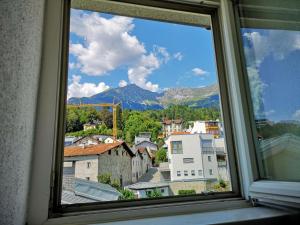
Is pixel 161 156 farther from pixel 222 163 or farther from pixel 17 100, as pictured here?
pixel 17 100

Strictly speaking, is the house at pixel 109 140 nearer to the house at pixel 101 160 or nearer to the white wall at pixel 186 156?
the house at pixel 101 160

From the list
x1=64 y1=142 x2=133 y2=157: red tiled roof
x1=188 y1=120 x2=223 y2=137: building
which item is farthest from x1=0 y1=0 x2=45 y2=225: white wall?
x1=188 y1=120 x2=223 y2=137: building

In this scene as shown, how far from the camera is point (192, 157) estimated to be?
3.22ft

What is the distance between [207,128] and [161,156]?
255 mm

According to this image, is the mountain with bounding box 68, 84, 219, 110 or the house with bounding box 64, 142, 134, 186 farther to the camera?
the mountain with bounding box 68, 84, 219, 110

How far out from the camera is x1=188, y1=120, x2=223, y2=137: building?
3.36 feet

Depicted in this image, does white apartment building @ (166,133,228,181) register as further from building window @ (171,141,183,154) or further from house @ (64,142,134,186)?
house @ (64,142,134,186)

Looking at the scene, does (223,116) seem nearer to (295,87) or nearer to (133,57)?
(295,87)

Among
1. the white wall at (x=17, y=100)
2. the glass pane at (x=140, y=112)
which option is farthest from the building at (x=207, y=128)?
the white wall at (x=17, y=100)

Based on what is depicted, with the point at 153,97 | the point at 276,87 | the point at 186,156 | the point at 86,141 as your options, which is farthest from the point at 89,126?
the point at 276,87

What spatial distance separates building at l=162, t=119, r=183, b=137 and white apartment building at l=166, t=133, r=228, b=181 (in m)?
0.02

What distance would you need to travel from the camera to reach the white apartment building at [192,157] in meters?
0.96

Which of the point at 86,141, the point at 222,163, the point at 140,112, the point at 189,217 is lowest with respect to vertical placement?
the point at 189,217

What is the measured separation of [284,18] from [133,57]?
0.64 metres
